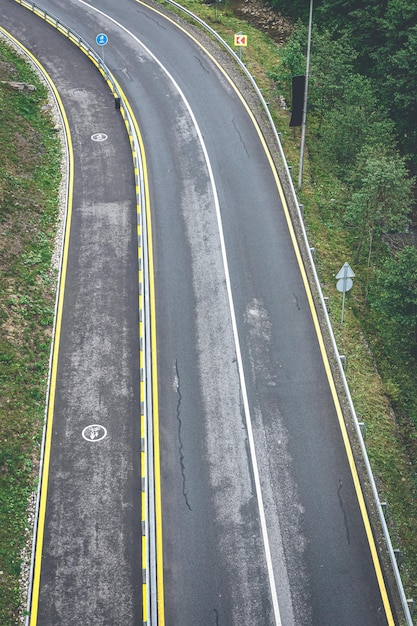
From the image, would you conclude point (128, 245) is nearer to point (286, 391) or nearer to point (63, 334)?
point (63, 334)

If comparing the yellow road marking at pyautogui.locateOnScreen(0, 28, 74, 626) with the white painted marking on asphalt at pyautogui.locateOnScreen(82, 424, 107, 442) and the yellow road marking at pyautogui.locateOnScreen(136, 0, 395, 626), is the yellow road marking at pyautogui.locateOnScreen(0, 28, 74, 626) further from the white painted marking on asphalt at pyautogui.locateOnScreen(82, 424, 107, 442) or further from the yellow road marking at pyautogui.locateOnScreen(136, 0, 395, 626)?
the yellow road marking at pyautogui.locateOnScreen(136, 0, 395, 626)

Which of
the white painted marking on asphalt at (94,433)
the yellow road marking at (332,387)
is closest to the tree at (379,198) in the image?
the yellow road marking at (332,387)

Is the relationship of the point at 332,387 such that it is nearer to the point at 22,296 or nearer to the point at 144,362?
the point at 144,362

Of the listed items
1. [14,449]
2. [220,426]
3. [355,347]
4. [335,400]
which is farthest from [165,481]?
[355,347]

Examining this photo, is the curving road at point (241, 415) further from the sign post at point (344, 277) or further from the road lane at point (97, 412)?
the sign post at point (344, 277)

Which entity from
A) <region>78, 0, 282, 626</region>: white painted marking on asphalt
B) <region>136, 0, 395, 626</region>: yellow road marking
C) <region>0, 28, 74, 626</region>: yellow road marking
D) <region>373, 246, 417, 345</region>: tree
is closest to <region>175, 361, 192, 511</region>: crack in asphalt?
<region>78, 0, 282, 626</region>: white painted marking on asphalt

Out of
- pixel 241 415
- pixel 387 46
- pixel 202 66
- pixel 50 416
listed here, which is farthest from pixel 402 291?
pixel 202 66
